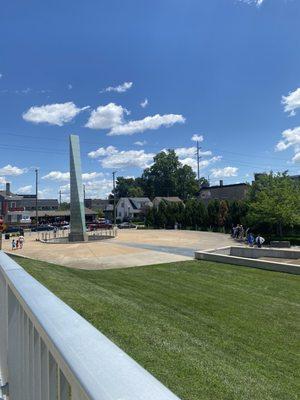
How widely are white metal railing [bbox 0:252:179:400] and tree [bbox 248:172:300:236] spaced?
40.6 m

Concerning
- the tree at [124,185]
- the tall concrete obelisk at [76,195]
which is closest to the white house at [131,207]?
the tree at [124,185]

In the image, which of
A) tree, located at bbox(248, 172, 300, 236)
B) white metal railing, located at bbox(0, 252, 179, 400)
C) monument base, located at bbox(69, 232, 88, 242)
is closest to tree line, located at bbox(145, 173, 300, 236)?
tree, located at bbox(248, 172, 300, 236)

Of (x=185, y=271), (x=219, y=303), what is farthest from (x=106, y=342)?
(x=185, y=271)

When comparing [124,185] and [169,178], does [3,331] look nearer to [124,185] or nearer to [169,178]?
[169,178]

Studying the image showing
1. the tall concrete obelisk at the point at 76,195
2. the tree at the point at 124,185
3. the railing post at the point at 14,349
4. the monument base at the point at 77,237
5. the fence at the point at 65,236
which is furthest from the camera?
the tree at the point at 124,185

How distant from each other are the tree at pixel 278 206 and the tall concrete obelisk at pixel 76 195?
17937 mm

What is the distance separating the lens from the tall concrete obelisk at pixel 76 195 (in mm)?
43469

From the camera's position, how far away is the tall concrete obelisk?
43.5 m

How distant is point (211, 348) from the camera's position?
8.20 metres

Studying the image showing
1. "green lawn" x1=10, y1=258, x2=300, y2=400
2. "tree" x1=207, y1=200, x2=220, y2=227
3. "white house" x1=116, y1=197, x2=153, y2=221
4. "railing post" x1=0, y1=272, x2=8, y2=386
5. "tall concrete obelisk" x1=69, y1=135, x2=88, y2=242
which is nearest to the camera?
"railing post" x1=0, y1=272, x2=8, y2=386

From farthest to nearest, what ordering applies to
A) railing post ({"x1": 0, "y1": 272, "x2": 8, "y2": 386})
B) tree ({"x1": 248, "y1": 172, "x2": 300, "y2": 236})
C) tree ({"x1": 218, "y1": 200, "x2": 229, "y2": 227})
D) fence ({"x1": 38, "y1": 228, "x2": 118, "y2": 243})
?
tree ({"x1": 218, "y1": 200, "x2": 229, "y2": 227})
fence ({"x1": 38, "y1": 228, "x2": 118, "y2": 243})
tree ({"x1": 248, "y1": 172, "x2": 300, "y2": 236})
railing post ({"x1": 0, "y1": 272, "x2": 8, "y2": 386})

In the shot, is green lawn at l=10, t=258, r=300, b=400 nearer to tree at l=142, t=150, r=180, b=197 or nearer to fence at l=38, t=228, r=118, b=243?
fence at l=38, t=228, r=118, b=243

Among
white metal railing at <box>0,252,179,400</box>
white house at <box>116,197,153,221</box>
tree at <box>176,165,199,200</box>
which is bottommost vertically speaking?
white metal railing at <box>0,252,179,400</box>

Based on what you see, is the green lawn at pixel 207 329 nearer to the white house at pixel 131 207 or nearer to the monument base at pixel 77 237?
the monument base at pixel 77 237
